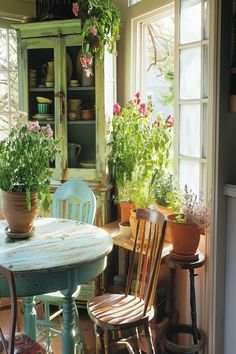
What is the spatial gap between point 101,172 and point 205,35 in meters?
1.17

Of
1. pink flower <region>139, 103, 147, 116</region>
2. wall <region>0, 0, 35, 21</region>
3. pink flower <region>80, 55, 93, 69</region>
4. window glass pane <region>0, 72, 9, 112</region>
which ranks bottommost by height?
pink flower <region>139, 103, 147, 116</region>

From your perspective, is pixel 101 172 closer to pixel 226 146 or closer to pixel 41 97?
pixel 41 97

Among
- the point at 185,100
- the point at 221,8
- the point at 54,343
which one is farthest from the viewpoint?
the point at 54,343

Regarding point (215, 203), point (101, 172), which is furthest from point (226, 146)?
point (101, 172)

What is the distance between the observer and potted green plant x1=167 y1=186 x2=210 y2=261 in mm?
2244

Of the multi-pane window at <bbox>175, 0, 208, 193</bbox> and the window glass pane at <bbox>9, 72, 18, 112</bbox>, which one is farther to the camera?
the window glass pane at <bbox>9, 72, 18, 112</bbox>

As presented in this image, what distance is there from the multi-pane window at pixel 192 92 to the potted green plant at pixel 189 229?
20cm

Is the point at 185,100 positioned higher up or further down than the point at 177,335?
higher up

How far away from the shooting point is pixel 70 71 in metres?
3.13

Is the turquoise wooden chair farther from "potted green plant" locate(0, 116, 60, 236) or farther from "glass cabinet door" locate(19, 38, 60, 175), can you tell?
"potted green plant" locate(0, 116, 60, 236)

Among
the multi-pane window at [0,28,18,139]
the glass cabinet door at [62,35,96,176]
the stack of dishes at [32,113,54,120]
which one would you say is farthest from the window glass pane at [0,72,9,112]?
the glass cabinet door at [62,35,96,176]

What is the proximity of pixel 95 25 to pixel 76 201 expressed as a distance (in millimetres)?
1168

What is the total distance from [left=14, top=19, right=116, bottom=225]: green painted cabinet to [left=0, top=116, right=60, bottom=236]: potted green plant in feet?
3.09

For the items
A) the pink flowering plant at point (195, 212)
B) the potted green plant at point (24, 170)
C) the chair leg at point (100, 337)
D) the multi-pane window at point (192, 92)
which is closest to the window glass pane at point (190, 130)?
the multi-pane window at point (192, 92)
